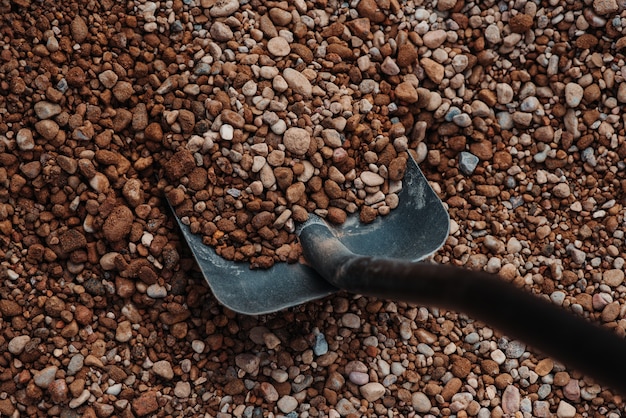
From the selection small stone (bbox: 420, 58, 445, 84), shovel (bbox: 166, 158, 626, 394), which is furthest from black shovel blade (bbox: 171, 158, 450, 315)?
small stone (bbox: 420, 58, 445, 84)

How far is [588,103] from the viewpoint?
1.98 m

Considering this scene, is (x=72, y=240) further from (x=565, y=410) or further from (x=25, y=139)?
(x=565, y=410)

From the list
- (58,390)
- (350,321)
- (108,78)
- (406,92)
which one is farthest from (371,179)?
(58,390)

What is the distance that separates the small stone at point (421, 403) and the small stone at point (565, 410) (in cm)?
34

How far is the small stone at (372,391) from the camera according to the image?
1.85 metres

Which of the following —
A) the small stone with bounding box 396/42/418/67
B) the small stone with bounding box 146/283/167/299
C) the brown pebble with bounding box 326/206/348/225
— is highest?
the small stone with bounding box 396/42/418/67

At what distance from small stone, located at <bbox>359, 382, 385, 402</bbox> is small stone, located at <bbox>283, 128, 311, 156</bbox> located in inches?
24.2

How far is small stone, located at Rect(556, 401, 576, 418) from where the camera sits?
188 cm

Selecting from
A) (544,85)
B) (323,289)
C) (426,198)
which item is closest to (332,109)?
(426,198)

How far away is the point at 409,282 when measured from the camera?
122cm

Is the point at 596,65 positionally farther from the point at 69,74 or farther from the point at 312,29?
the point at 69,74

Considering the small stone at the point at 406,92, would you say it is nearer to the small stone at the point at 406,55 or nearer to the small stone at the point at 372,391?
the small stone at the point at 406,55

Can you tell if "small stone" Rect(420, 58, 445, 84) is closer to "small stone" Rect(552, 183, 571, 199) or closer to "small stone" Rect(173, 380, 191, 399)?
"small stone" Rect(552, 183, 571, 199)

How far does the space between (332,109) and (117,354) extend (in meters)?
0.80
